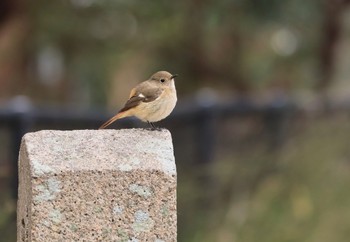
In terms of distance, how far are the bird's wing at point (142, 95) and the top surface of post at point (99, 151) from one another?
6.28ft

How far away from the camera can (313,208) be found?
10453 mm

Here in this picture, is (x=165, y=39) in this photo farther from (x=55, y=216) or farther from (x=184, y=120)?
(x=55, y=216)

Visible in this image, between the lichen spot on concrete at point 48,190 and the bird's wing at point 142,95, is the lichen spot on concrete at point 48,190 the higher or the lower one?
the lower one

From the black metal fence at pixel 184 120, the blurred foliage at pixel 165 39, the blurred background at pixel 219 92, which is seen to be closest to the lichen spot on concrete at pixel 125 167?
the black metal fence at pixel 184 120

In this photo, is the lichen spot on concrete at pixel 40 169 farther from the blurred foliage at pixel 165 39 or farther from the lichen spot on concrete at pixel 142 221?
the blurred foliage at pixel 165 39

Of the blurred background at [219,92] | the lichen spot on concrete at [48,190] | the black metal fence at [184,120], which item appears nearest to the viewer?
the lichen spot on concrete at [48,190]

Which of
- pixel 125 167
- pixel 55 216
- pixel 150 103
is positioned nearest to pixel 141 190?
pixel 125 167

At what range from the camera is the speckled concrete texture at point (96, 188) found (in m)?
3.85

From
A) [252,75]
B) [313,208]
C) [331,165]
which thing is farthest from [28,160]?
[252,75]

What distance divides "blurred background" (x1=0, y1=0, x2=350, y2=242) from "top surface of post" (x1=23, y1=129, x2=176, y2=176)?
5.80 meters

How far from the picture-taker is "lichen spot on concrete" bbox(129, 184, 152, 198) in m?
3.91

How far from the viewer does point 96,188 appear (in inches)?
152

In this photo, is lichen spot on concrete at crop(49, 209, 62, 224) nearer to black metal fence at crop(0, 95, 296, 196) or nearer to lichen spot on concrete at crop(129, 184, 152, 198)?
lichen spot on concrete at crop(129, 184, 152, 198)

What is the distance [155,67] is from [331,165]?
Result: 14.8ft
